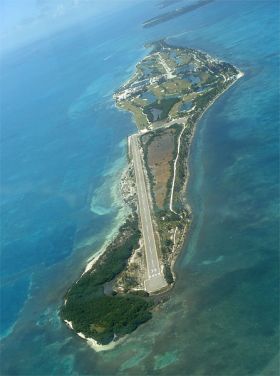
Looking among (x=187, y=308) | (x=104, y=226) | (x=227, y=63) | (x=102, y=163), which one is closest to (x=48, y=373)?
(x=187, y=308)

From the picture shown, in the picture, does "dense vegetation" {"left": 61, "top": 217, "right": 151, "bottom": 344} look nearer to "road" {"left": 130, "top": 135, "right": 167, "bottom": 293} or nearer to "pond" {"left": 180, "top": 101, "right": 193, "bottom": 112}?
"road" {"left": 130, "top": 135, "right": 167, "bottom": 293}

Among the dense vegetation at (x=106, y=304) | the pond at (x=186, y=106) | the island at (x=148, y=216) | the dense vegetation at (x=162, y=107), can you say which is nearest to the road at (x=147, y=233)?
the island at (x=148, y=216)

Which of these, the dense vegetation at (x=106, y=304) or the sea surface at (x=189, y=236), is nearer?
the sea surface at (x=189, y=236)

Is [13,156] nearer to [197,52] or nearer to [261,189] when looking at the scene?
[197,52]

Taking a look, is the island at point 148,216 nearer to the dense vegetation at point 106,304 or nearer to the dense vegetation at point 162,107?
the dense vegetation at point 106,304

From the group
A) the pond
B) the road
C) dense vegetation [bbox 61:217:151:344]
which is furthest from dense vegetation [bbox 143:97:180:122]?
dense vegetation [bbox 61:217:151:344]

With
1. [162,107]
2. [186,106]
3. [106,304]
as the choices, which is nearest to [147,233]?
[106,304]
